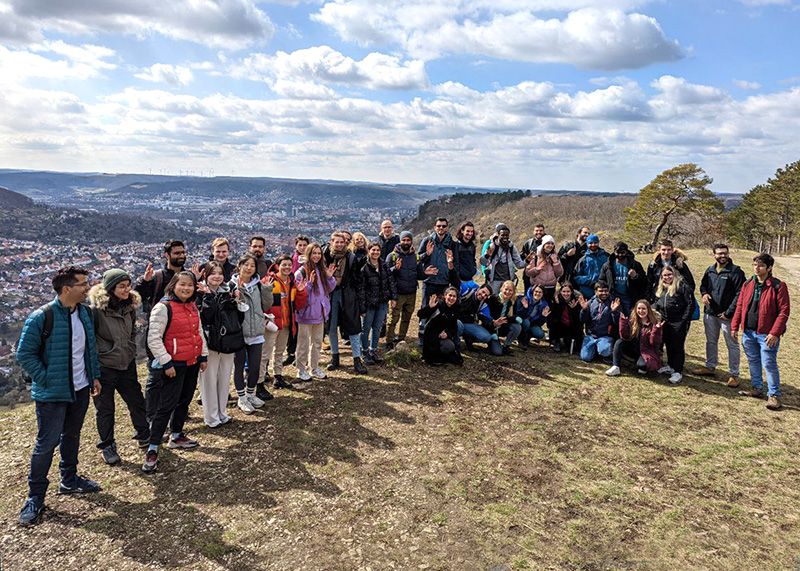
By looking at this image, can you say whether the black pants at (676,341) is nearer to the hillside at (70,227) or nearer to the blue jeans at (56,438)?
the blue jeans at (56,438)

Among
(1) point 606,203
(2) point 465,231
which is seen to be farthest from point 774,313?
(1) point 606,203

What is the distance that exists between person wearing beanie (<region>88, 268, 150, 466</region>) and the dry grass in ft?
1.53

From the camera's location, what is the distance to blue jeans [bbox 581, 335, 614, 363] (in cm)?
840

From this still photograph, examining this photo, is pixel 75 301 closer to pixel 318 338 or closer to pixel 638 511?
pixel 318 338

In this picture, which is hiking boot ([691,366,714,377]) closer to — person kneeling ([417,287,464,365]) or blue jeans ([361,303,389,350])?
person kneeling ([417,287,464,365])

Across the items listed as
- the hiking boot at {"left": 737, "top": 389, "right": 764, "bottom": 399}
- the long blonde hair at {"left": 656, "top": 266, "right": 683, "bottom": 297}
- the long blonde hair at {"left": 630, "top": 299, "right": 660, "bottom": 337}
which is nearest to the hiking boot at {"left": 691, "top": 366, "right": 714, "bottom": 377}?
the hiking boot at {"left": 737, "top": 389, "right": 764, "bottom": 399}

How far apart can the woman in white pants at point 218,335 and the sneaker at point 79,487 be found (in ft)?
4.81

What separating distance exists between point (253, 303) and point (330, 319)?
73.8 inches

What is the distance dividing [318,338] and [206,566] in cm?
408

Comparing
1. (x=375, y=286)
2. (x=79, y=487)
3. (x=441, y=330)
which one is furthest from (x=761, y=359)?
(x=79, y=487)

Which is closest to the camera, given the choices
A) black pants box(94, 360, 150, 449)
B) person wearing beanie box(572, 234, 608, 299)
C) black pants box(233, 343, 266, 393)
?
black pants box(94, 360, 150, 449)

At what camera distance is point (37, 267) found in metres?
61.5

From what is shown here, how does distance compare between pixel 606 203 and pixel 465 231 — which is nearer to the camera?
pixel 465 231

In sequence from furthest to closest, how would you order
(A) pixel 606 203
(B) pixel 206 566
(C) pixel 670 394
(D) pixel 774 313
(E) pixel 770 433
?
(A) pixel 606 203 → (C) pixel 670 394 → (D) pixel 774 313 → (E) pixel 770 433 → (B) pixel 206 566
